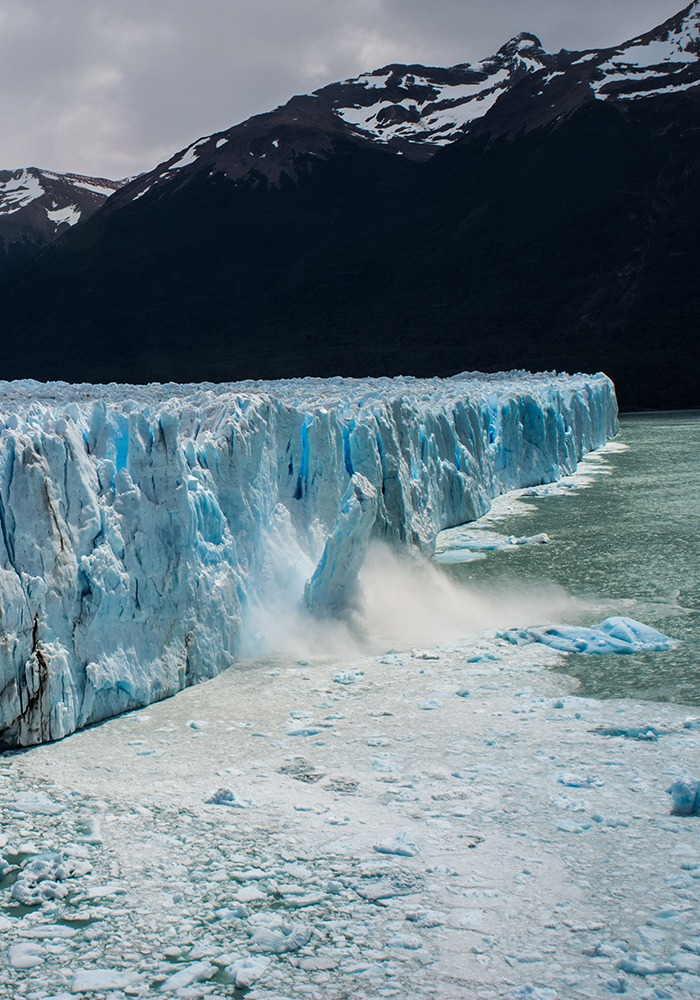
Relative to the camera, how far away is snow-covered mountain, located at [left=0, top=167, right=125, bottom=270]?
103875mm

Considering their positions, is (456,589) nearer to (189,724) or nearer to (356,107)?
(189,724)

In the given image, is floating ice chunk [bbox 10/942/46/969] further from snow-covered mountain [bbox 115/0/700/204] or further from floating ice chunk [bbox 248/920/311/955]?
snow-covered mountain [bbox 115/0/700/204]

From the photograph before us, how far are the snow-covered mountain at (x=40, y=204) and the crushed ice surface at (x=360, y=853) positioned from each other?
10638cm

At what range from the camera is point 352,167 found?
7812 centimetres

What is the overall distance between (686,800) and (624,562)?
210 inches

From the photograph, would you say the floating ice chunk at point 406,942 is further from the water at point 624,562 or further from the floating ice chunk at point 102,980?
the water at point 624,562

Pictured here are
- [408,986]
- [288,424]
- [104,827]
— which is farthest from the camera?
[288,424]

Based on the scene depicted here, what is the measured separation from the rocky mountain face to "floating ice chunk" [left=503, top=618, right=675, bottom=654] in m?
35.5

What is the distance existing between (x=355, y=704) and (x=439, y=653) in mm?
1041

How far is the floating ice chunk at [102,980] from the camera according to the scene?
2.64 meters

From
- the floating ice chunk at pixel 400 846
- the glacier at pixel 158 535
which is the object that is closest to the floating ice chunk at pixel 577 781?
the floating ice chunk at pixel 400 846

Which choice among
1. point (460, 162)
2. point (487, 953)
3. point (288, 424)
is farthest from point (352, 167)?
point (487, 953)

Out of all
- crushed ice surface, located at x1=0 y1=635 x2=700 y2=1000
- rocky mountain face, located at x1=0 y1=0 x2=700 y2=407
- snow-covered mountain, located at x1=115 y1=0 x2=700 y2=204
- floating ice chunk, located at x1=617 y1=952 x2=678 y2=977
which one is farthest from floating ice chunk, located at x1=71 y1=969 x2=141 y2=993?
snow-covered mountain, located at x1=115 y1=0 x2=700 y2=204

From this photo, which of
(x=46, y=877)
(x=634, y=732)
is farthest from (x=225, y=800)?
(x=634, y=732)
